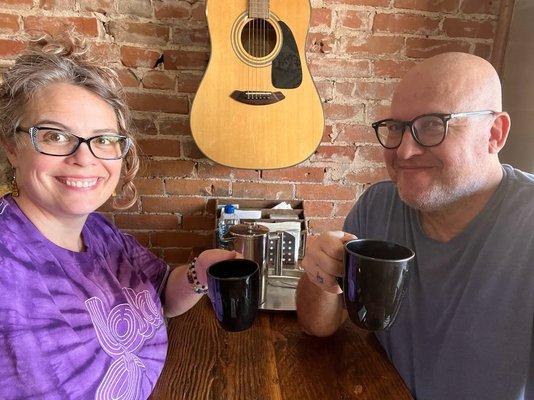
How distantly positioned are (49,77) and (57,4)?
803 mm

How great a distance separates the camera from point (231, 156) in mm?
1307

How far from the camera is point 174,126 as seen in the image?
1.48 meters

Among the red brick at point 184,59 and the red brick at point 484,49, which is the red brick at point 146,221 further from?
the red brick at point 484,49

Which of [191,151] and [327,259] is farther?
[191,151]

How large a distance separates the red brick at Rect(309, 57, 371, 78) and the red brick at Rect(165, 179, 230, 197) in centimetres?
58

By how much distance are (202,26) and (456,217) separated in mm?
1109

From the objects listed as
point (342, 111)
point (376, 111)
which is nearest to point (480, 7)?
point (376, 111)

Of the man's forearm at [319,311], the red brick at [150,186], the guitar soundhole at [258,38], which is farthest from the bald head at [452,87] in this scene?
the red brick at [150,186]

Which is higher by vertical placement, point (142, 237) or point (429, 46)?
point (429, 46)

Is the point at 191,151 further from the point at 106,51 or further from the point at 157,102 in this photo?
the point at 106,51

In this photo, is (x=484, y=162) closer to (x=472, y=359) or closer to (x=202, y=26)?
(x=472, y=359)

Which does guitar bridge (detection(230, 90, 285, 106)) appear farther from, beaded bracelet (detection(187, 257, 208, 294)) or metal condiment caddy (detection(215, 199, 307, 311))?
beaded bracelet (detection(187, 257, 208, 294))

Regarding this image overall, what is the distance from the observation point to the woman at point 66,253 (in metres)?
0.58

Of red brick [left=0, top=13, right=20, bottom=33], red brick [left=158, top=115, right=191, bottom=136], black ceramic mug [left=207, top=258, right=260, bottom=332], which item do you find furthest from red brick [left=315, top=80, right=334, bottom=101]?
red brick [left=0, top=13, right=20, bottom=33]
